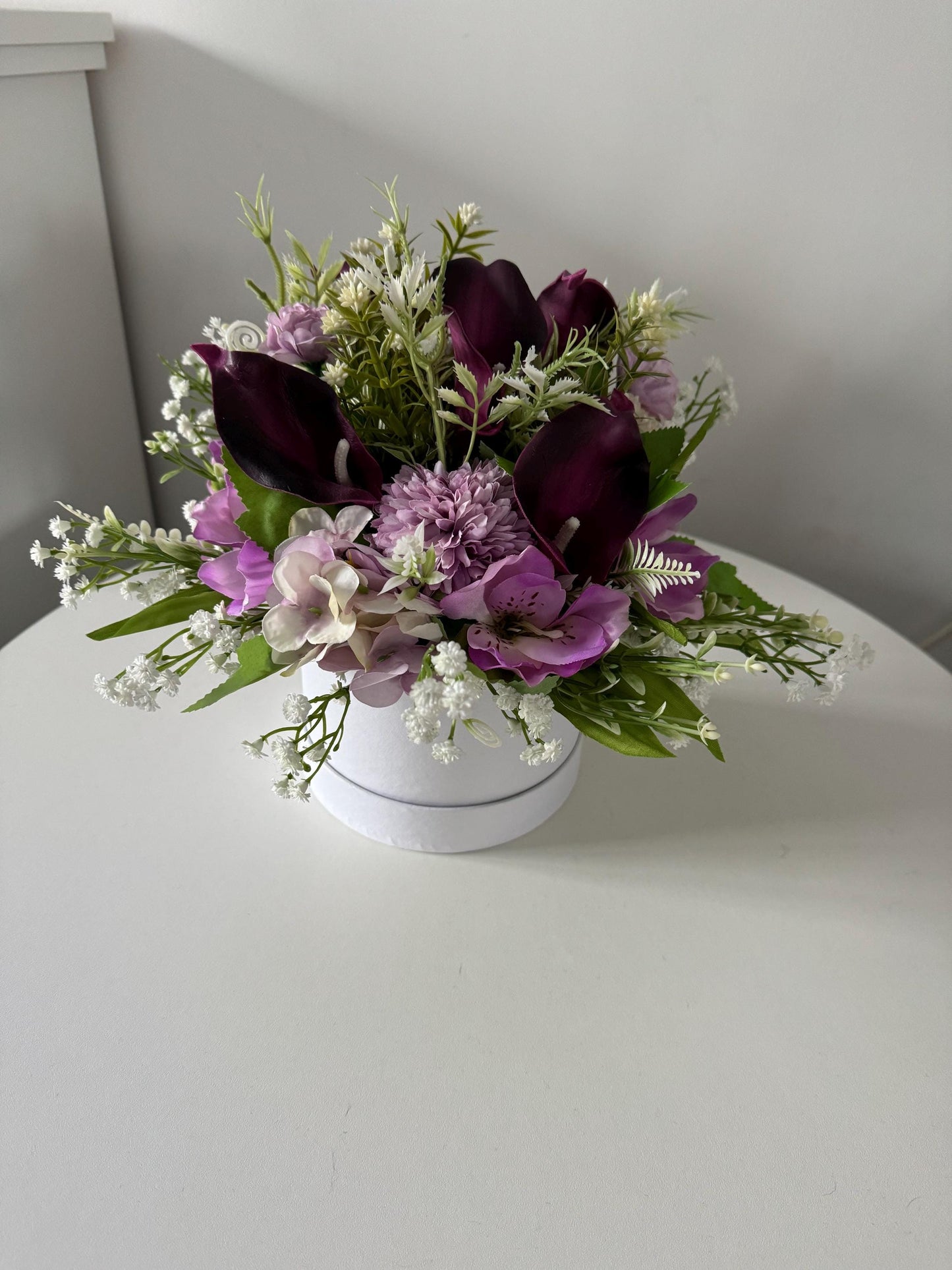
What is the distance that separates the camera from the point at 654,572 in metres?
0.45

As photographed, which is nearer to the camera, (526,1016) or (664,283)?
(526,1016)

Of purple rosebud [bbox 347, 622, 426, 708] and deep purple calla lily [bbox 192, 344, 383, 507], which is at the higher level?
deep purple calla lily [bbox 192, 344, 383, 507]

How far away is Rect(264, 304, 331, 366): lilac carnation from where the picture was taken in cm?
52

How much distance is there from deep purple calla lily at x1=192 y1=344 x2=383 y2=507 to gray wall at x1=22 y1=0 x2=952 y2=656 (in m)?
0.61

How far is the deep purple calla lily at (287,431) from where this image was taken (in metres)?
0.45

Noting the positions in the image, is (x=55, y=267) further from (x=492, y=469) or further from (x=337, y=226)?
(x=492, y=469)

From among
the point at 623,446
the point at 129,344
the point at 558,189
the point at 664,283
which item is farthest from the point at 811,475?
the point at 129,344

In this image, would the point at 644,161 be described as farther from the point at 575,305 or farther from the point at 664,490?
the point at 664,490

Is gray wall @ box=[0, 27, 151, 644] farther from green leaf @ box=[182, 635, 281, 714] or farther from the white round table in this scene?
green leaf @ box=[182, 635, 281, 714]

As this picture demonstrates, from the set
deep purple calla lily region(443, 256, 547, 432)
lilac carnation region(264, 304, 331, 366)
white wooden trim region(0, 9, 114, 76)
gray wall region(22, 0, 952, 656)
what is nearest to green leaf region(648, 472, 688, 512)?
deep purple calla lily region(443, 256, 547, 432)

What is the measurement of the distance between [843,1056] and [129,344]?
1098mm

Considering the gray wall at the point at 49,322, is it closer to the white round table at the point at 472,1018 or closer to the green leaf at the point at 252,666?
the white round table at the point at 472,1018

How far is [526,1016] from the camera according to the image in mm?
527

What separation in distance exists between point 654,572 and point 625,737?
0.09 m
